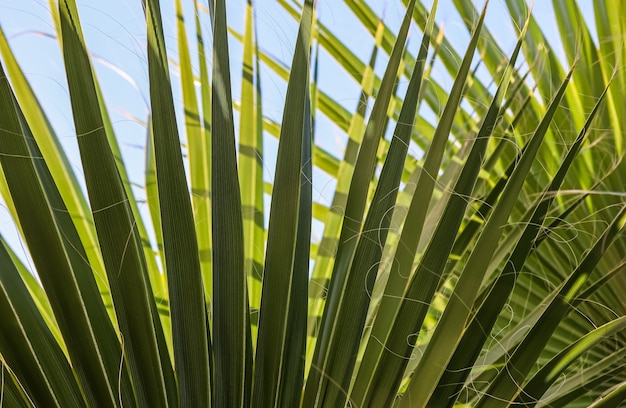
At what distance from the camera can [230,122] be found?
0.48 m

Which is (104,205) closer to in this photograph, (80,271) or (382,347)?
(80,271)

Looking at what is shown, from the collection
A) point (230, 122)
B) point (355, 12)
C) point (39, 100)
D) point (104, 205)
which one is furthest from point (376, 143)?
point (355, 12)

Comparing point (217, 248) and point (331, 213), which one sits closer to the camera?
point (217, 248)

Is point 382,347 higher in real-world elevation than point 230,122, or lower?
lower

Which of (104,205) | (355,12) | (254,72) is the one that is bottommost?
(104,205)

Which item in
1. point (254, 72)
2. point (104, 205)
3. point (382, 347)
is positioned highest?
point (254, 72)

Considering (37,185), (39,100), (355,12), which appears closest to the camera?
(37,185)

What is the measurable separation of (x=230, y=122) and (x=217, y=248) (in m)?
0.11

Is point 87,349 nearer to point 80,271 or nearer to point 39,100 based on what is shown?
point 80,271

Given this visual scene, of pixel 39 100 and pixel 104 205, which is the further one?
pixel 39 100

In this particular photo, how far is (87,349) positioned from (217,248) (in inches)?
5.2

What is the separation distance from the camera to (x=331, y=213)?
742 mm

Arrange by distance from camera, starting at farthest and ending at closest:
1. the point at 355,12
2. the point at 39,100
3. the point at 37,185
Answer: the point at 355,12 < the point at 39,100 < the point at 37,185

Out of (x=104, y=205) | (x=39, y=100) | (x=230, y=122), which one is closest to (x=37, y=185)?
(x=104, y=205)
